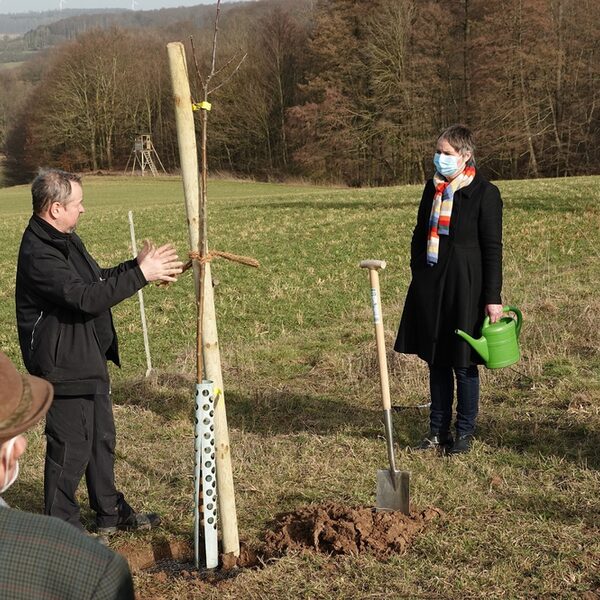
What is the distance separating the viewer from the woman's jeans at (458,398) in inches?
230

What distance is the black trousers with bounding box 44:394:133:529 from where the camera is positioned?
480 centimetres

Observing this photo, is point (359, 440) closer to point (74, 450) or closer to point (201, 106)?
point (74, 450)

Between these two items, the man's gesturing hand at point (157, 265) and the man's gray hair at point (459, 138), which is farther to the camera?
the man's gray hair at point (459, 138)

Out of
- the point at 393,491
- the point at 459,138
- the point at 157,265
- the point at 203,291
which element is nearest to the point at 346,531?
the point at 393,491

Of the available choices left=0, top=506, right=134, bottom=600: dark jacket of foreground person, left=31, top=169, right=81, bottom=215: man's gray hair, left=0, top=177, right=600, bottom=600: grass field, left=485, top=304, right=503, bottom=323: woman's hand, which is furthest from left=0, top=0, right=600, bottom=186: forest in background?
left=0, top=506, right=134, bottom=600: dark jacket of foreground person

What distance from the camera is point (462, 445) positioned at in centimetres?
580

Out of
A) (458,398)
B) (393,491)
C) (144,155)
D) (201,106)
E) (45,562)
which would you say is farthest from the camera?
(144,155)

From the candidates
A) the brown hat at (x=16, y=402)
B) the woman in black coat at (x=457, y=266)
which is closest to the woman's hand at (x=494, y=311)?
the woman in black coat at (x=457, y=266)

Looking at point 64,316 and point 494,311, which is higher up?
point 64,316

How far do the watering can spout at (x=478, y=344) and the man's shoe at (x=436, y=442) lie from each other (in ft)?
2.24

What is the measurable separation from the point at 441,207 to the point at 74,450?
9.06ft

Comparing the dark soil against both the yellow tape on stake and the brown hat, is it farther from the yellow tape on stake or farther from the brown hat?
the brown hat

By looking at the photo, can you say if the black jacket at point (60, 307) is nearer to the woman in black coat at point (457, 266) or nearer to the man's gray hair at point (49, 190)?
the man's gray hair at point (49, 190)

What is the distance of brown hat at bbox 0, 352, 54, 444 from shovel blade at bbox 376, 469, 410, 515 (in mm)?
3201
